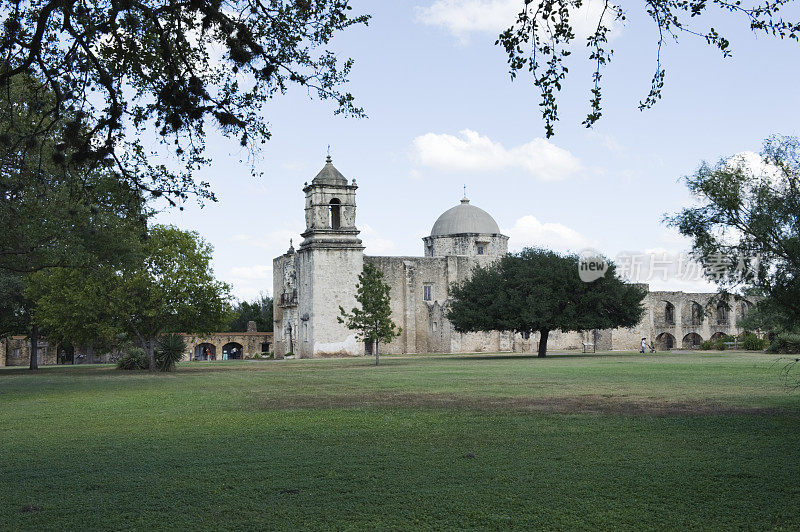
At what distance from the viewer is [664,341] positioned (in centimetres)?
6425

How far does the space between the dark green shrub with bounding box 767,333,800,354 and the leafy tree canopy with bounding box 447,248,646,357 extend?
661 cm

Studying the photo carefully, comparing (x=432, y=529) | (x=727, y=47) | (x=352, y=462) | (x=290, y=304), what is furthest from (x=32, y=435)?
(x=290, y=304)

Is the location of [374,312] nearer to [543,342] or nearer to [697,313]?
[543,342]

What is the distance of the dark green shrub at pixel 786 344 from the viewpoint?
38281 mm

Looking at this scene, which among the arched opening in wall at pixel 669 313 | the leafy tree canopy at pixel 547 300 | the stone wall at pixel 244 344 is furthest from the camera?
the arched opening in wall at pixel 669 313

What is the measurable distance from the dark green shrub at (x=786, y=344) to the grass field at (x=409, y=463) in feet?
86.8

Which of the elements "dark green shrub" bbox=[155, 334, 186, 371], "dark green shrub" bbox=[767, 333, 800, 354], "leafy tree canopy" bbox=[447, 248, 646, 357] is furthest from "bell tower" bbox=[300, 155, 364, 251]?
"dark green shrub" bbox=[767, 333, 800, 354]

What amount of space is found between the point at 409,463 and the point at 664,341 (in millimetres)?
60102

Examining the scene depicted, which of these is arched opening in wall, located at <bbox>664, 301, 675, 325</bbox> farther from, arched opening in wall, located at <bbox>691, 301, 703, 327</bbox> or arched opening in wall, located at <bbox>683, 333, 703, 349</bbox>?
arched opening in wall, located at <bbox>683, 333, 703, 349</bbox>

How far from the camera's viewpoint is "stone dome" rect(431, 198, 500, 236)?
206 ft

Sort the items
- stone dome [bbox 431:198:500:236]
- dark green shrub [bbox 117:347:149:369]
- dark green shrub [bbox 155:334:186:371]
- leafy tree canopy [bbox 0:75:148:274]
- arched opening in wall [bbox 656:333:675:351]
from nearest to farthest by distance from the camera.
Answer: leafy tree canopy [bbox 0:75:148:274], dark green shrub [bbox 155:334:186:371], dark green shrub [bbox 117:347:149:369], stone dome [bbox 431:198:500:236], arched opening in wall [bbox 656:333:675:351]

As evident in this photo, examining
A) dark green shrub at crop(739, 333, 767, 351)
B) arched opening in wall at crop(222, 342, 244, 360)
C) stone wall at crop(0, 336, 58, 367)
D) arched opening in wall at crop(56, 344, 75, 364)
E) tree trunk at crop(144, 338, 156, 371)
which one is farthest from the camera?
arched opening in wall at crop(222, 342, 244, 360)

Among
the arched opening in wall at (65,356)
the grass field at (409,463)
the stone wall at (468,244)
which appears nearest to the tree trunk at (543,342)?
the stone wall at (468,244)

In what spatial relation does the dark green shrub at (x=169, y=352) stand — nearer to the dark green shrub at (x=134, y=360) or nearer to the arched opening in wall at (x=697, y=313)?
the dark green shrub at (x=134, y=360)
